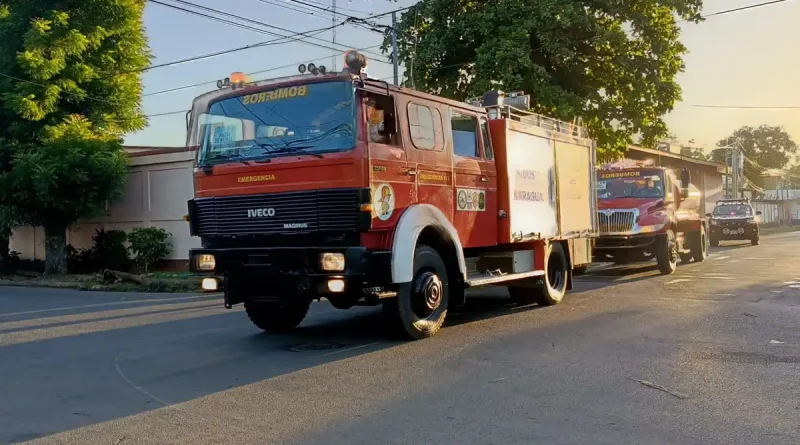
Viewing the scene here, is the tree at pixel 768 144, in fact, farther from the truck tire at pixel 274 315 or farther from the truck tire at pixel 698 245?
the truck tire at pixel 274 315

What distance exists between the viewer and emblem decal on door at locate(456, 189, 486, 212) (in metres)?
9.52

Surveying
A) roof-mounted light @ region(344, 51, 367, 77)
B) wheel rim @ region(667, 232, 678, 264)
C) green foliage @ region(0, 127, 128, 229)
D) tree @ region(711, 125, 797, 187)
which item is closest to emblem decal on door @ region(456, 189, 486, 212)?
roof-mounted light @ region(344, 51, 367, 77)

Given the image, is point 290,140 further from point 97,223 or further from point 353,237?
point 97,223

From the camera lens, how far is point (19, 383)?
22.9ft

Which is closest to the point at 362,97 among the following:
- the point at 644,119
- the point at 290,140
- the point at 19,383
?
the point at 290,140

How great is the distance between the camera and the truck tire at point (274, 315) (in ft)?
31.8

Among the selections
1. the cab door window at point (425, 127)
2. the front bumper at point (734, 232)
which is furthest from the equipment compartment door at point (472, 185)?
the front bumper at point (734, 232)

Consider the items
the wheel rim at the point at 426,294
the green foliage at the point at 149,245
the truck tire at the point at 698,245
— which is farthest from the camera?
the green foliage at the point at 149,245

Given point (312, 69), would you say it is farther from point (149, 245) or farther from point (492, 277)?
point (149, 245)

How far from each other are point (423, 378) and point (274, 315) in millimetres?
3552

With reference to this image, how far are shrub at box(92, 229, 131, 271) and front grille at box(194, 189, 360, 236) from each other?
15.8 metres

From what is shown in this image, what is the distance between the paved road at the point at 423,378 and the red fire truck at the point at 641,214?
213 inches

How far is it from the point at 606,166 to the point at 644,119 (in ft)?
7.74

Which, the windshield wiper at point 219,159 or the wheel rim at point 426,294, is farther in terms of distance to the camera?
the wheel rim at point 426,294
